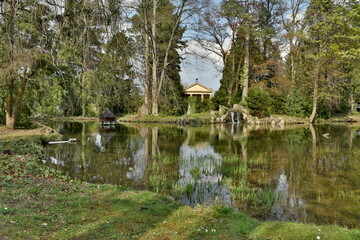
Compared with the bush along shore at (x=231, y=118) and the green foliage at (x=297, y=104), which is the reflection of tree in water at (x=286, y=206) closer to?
the bush along shore at (x=231, y=118)

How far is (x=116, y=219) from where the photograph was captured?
4.43 meters

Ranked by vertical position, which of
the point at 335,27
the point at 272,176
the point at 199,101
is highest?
the point at 335,27

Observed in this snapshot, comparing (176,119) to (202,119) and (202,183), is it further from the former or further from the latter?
(202,183)

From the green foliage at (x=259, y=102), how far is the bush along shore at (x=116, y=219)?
90.1ft

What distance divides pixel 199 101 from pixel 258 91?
751 cm

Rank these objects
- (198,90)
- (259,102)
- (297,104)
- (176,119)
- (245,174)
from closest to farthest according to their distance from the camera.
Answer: (245,174)
(259,102)
(176,119)
(297,104)
(198,90)

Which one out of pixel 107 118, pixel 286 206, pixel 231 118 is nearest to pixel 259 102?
pixel 231 118

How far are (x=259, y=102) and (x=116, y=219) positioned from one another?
2923cm

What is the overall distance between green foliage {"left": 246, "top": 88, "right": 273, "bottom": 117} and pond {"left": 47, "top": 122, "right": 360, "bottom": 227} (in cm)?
1703

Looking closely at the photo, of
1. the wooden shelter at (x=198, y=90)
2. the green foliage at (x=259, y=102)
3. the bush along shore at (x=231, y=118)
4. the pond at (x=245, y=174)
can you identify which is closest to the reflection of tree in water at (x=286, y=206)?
the pond at (x=245, y=174)

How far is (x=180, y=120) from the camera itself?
32.2 metres

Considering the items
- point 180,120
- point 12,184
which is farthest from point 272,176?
point 180,120

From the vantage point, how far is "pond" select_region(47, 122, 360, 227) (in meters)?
6.28

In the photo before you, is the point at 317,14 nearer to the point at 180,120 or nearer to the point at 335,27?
the point at 335,27
